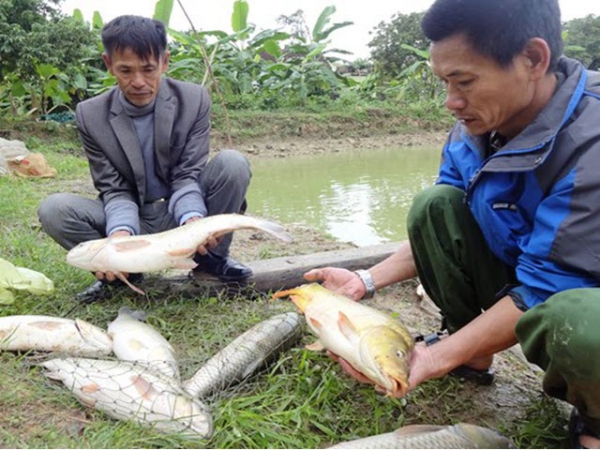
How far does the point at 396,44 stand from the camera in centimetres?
2336

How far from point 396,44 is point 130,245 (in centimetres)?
2234

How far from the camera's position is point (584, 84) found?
1989mm

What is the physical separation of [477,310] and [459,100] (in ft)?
3.14

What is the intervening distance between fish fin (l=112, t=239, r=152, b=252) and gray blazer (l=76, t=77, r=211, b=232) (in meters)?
0.52

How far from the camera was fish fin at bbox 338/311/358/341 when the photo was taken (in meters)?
2.02

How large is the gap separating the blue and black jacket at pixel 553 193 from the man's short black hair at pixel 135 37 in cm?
195

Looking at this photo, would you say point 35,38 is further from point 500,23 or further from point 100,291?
point 500,23

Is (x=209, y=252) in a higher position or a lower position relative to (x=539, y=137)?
lower

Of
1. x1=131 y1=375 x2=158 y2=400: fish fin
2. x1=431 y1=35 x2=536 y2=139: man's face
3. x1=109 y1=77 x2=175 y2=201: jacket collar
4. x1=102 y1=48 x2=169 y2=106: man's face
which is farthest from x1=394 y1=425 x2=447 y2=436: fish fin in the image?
x1=102 y1=48 x2=169 y2=106: man's face

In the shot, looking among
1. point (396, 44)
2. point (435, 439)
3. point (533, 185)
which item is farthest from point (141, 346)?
point (396, 44)

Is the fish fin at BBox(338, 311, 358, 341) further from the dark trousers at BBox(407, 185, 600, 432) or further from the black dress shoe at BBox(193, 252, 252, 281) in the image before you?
the black dress shoe at BBox(193, 252, 252, 281)

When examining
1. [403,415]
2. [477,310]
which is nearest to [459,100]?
[477,310]

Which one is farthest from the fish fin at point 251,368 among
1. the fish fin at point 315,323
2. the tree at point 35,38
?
the tree at point 35,38

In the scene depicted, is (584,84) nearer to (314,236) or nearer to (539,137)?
(539,137)
